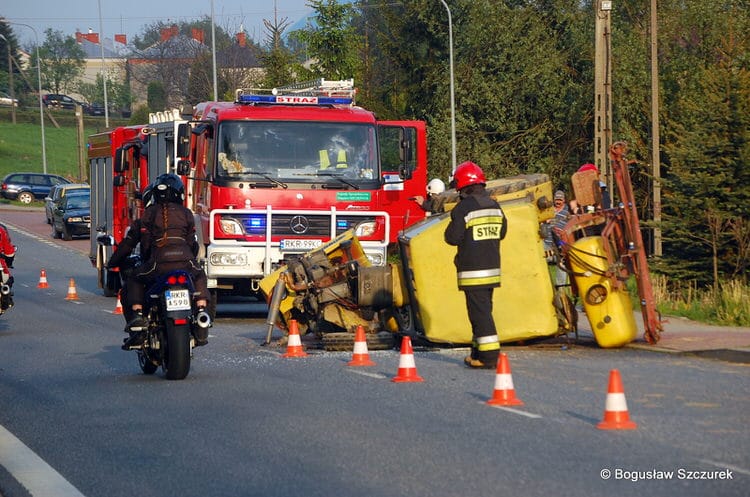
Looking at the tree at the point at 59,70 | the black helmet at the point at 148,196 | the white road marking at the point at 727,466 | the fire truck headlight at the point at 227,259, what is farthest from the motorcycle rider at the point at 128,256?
the tree at the point at 59,70

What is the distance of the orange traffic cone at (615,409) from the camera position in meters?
8.31

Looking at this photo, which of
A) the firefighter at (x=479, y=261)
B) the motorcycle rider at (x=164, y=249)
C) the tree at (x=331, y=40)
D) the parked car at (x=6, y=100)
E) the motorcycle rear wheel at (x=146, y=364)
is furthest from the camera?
the parked car at (x=6, y=100)

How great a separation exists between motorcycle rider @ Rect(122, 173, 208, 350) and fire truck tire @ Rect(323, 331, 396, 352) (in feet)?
8.68

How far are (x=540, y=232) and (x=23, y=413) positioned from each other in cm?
568

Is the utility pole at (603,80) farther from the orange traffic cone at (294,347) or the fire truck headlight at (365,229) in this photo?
the orange traffic cone at (294,347)

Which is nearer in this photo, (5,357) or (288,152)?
(5,357)

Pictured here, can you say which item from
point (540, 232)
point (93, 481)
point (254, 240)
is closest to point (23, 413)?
point (93, 481)

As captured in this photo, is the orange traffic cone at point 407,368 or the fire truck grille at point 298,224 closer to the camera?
the orange traffic cone at point 407,368

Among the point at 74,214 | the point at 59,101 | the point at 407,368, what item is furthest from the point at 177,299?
the point at 59,101

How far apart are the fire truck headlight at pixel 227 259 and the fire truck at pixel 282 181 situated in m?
0.01

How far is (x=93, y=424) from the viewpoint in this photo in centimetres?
927

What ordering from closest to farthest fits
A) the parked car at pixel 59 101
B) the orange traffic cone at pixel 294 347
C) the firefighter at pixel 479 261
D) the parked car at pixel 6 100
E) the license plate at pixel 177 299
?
the license plate at pixel 177 299 → the firefighter at pixel 479 261 → the orange traffic cone at pixel 294 347 → the parked car at pixel 59 101 → the parked car at pixel 6 100

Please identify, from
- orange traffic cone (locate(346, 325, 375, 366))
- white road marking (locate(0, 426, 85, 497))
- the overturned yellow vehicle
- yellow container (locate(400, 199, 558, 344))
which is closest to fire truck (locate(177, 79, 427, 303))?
the overturned yellow vehicle

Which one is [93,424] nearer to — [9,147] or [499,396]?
[499,396]
